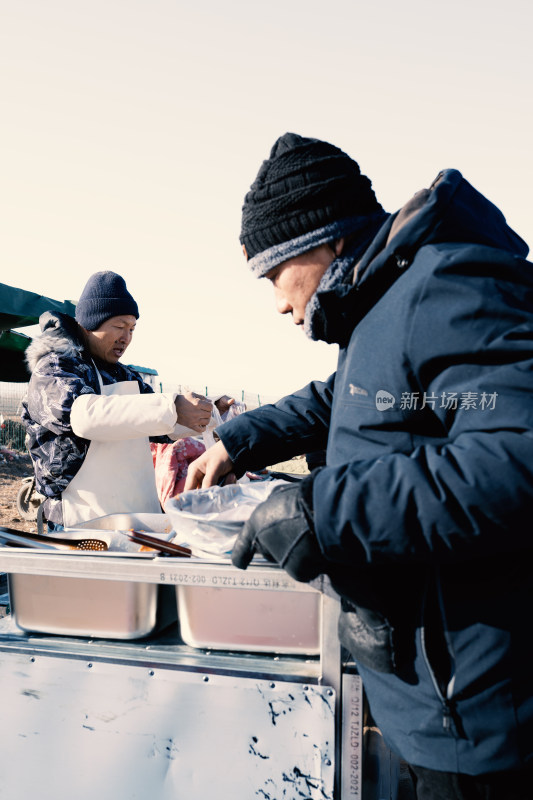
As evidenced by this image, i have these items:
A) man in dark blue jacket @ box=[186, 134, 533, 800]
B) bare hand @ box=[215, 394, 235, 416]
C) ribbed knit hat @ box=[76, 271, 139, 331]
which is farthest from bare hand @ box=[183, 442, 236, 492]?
ribbed knit hat @ box=[76, 271, 139, 331]

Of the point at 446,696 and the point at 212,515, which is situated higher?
the point at 212,515

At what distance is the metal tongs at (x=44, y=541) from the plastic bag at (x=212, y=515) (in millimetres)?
222

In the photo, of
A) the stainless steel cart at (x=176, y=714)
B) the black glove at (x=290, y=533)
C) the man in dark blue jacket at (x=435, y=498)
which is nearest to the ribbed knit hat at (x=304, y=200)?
the man in dark blue jacket at (x=435, y=498)

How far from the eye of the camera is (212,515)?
150cm

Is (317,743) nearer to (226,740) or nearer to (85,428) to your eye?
(226,740)

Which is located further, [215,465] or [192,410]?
[192,410]

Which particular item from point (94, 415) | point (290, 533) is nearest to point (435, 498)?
point (290, 533)

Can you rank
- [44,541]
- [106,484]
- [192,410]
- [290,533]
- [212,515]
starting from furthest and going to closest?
[106,484]
[192,410]
[44,541]
[212,515]
[290,533]

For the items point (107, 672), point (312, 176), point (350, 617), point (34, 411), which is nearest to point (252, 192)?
point (312, 176)

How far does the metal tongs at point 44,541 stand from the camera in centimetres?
160

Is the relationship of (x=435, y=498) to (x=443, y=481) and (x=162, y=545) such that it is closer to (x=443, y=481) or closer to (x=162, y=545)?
(x=443, y=481)

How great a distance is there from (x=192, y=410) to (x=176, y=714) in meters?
1.00

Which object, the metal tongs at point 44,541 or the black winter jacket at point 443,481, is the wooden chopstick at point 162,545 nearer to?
the metal tongs at point 44,541

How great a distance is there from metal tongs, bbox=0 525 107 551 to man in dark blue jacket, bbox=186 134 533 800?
73cm
